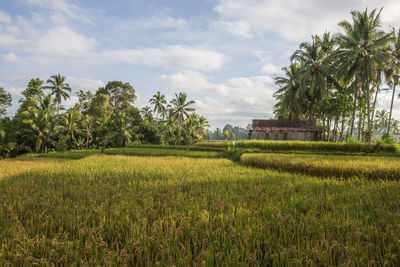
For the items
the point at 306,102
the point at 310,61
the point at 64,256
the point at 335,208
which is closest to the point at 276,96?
the point at 306,102

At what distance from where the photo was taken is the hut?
82.3 ft

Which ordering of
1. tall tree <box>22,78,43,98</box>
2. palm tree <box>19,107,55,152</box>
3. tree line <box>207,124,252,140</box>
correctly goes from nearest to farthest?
1. palm tree <box>19,107,55,152</box>
2. tall tree <box>22,78,43,98</box>
3. tree line <box>207,124,252,140</box>

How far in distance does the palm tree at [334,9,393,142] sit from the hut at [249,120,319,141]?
5461mm

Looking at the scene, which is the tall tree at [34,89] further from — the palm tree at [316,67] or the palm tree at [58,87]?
the palm tree at [316,67]

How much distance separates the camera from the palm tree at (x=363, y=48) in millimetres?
20422

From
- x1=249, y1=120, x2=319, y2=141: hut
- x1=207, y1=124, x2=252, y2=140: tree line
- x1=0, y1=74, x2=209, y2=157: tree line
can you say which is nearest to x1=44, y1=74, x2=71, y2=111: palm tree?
x1=0, y1=74, x2=209, y2=157: tree line

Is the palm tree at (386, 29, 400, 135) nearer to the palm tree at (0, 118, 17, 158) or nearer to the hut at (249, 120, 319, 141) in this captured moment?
the hut at (249, 120, 319, 141)

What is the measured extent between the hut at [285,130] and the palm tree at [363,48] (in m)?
5.46

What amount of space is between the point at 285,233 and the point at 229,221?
706mm

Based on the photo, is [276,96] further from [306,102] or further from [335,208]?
[335,208]

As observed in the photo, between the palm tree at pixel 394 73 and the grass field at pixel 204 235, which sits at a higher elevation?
the palm tree at pixel 394 73

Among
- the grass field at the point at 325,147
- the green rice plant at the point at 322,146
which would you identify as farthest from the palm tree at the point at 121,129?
the grass field at the point at 325,147

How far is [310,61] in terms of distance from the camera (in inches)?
1047

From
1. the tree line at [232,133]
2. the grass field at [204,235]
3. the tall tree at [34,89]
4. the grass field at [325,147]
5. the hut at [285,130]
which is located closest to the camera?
the grass field at [204,235]
